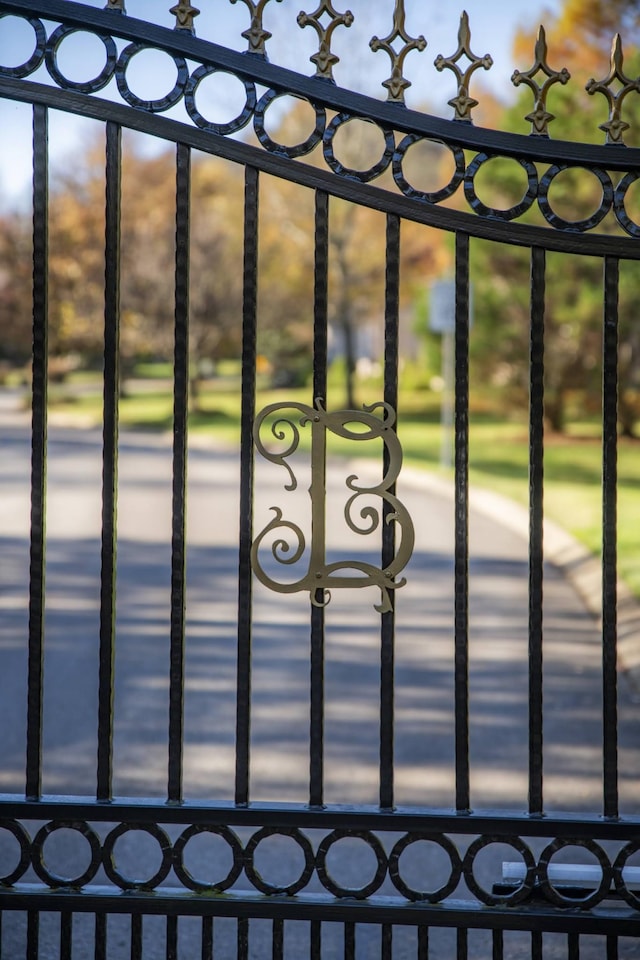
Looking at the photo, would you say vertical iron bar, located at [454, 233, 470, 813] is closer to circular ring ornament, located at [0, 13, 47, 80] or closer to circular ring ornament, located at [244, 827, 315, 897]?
circular ring ornament, located at [244, 827, 315, 897]

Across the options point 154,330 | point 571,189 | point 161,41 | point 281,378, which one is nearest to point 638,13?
point 571,189

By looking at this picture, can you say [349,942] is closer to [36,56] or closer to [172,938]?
[172,938]

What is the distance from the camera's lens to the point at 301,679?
8.05 m

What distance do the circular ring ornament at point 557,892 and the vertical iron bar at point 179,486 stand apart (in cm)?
95

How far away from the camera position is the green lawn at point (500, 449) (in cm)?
1405

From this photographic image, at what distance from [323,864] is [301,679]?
4961mm

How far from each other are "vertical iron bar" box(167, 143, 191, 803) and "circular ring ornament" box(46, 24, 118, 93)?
26 centimetres

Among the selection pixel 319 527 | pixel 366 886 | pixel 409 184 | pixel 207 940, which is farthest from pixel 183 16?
pixel 207 940

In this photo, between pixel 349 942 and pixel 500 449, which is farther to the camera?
pixel 500 449

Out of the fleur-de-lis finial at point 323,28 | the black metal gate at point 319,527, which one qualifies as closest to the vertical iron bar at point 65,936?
the black metal gate at point 319,527

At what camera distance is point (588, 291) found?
2162 cm

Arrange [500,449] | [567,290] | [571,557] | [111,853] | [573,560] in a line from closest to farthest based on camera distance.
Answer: [111,853]
[573,560]
[571,557]
[567,290]
[500,449]

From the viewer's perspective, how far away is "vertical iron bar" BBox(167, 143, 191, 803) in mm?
3164

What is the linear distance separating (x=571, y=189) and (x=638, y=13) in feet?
10.2
